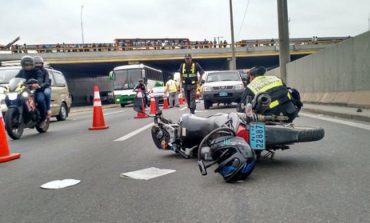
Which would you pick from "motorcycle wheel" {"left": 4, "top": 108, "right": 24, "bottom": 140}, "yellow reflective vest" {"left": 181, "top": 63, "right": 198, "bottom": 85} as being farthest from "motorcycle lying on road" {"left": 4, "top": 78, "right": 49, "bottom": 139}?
"yellow reflective vest" {"left": 181, "top": 63, "right": 198, "bottom": 85}

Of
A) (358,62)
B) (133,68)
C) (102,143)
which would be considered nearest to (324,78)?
(358,62)

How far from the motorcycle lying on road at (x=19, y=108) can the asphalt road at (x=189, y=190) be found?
310 centimetres

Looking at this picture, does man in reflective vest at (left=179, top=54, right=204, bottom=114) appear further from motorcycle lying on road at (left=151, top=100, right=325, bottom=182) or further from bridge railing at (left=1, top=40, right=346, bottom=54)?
bridge railing at (left=1, top=40, right=346, bottom=54)

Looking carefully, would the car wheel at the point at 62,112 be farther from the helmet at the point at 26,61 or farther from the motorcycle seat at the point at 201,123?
the motorcycle seat at the point at 201,123

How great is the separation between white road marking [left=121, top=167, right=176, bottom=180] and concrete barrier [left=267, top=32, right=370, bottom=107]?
24.3 ft

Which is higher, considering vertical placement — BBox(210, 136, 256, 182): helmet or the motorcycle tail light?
the motorcycle tail light

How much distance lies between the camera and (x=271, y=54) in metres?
53.0

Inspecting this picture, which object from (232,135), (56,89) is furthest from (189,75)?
(232,135)

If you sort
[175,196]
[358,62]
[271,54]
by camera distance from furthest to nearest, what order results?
[271,54]
[358,62]
[175,196]

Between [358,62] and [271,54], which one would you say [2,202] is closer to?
[358,62]

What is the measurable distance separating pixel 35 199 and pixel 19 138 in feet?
20.5

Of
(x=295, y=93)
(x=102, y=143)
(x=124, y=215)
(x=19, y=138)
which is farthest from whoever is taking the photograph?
(x=19, y=138)

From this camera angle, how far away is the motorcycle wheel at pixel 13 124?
9562 millimetres

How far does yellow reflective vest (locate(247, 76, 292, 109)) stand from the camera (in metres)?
5.78
